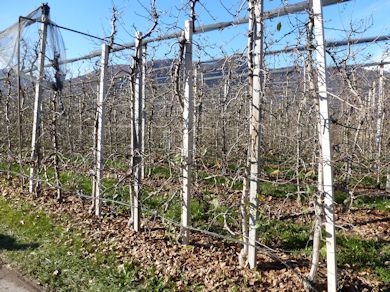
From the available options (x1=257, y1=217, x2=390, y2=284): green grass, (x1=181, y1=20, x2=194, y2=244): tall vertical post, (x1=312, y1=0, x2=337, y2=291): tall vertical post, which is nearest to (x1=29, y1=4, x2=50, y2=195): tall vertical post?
(x1=181, y1=20, x2=194, y2=244): tall vertical post

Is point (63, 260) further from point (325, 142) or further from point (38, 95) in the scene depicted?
point (38, 95)

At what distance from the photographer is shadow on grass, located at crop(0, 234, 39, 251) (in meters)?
4.71

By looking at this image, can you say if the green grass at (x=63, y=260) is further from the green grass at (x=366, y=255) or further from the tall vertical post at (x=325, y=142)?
the green grass at (x=366, y=255)

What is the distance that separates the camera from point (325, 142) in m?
2.89

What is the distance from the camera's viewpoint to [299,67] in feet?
12.2

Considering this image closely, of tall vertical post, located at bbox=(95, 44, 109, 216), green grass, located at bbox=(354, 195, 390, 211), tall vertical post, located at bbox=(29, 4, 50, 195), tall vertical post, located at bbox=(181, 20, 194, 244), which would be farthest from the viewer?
tall vertical post, located at bbox=(29, 4, 50, 195)

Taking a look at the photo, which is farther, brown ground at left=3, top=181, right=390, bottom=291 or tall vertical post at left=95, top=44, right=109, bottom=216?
tall vertical post at left=95, top=44, right=109, bottom=216

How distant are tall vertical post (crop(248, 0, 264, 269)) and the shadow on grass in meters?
2.89

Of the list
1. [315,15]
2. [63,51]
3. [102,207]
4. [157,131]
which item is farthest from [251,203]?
[157,131]

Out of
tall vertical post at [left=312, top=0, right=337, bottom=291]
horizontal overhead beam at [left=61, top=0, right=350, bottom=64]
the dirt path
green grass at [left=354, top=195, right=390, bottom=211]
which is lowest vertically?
the dirt path

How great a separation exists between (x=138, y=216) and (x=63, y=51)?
369cm

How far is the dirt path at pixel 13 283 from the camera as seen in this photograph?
3.75m

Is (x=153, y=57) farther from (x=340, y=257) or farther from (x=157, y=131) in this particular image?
(x=157, y=131)

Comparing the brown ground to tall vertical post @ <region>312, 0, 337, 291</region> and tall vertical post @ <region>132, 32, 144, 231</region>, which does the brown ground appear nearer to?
tall vertical post @ <region>312, 0, 337, 291</region>
